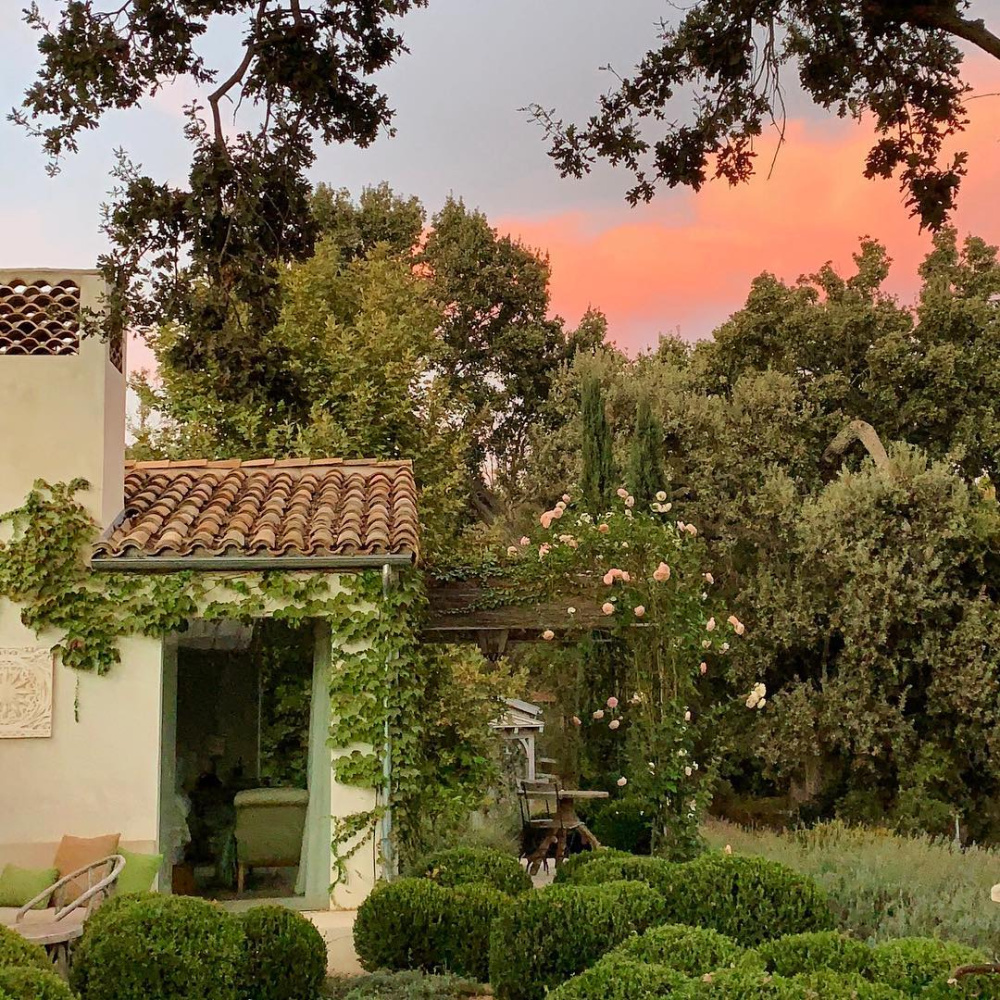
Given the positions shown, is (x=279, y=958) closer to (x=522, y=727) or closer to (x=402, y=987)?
(x=402, y=987)

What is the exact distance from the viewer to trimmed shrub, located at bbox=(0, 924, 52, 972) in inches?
183

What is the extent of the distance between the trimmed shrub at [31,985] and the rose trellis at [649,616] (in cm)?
646

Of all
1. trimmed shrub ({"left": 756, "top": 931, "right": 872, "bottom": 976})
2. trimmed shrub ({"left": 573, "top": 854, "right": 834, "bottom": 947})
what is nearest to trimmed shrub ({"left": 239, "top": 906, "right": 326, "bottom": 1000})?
trimmed shrub ({"left": 573, "top": 854, "right": 834, "bottom": 947})

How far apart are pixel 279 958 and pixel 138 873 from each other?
169cm

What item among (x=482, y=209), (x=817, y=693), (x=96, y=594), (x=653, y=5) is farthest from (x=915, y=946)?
(x=482, y=209)

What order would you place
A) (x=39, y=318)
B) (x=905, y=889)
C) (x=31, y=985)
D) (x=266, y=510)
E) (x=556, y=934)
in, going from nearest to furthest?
1. (x=31, y=985)
2. (x=556, y=934)
3. (x=905, y=889)
4. (x=39, y=318)
5. (x=266, y=510)

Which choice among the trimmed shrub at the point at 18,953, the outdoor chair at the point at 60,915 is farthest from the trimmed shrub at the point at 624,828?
the trimmed shrub at the point at 18,953

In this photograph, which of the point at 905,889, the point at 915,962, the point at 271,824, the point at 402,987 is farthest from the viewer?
the point at 271,824

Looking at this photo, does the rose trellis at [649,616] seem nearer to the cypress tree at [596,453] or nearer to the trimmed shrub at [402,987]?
the trimmed shrub at [402,987]

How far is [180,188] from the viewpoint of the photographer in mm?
5898

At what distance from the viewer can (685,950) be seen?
194 inches

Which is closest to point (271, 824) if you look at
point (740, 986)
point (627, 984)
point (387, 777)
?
point (387, 777)

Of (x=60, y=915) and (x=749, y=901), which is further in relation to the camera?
(x=60, y=915)

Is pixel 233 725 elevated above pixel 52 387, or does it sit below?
below
